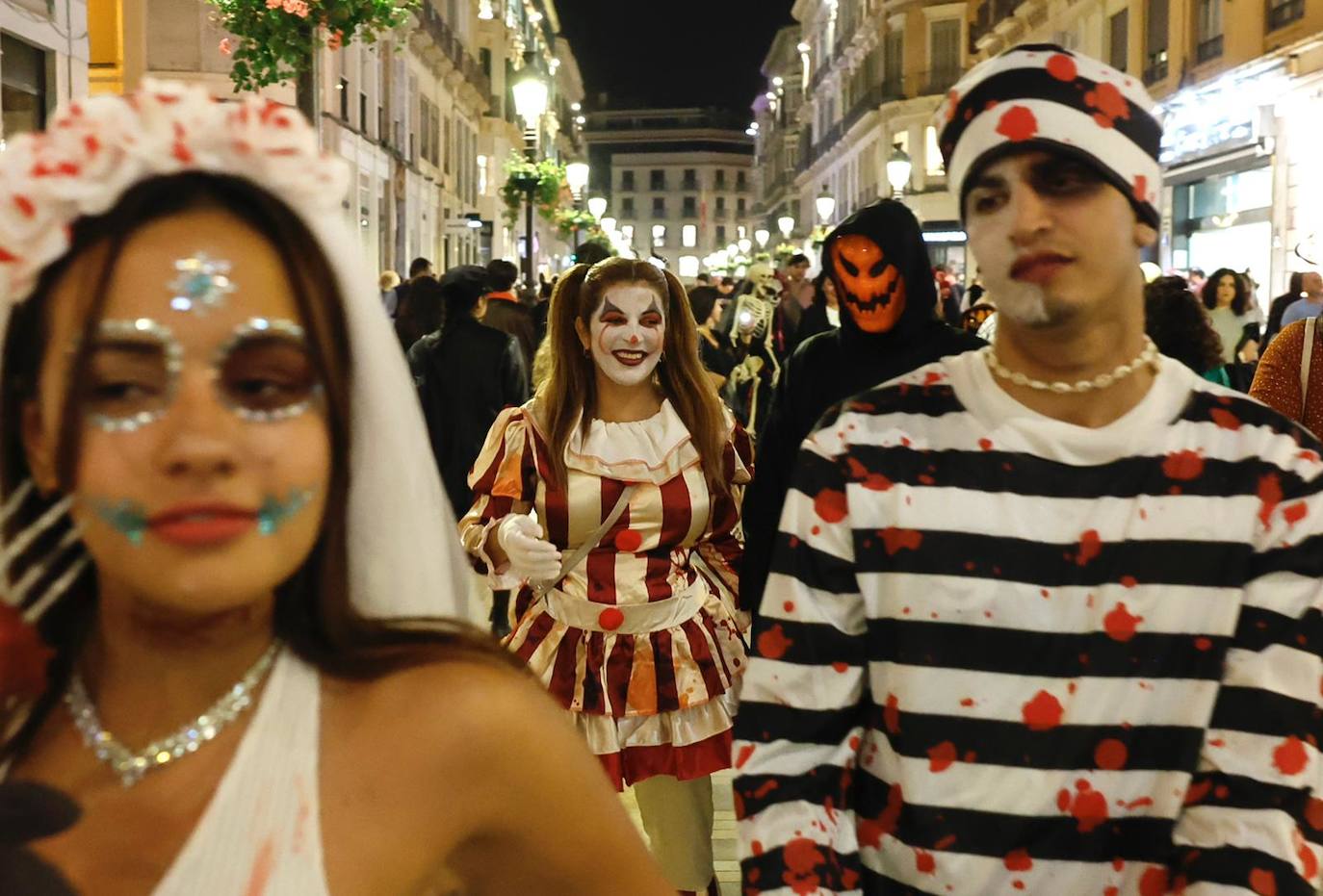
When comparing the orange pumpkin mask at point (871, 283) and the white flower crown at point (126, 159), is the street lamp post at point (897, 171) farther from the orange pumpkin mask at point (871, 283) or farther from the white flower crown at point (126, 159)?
the white flower crown at point (126, 159)

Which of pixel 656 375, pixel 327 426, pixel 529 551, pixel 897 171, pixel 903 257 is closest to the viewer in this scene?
pixel 327 426

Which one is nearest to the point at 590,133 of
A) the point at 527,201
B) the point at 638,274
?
the point at 527,201

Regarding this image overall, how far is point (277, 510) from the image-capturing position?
4.98ft

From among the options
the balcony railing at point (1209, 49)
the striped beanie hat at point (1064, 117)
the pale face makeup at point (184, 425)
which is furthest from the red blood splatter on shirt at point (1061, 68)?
the balcony railing at point (1209, 49)

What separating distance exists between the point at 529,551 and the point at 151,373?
270 centimetres

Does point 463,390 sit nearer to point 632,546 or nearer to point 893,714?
point 632,546

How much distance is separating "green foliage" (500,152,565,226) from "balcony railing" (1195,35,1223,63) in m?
9.77

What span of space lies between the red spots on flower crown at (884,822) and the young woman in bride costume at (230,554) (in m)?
0.69

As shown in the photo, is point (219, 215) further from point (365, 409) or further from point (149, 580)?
point (149, 580)

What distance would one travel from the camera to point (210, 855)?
1.50 metres

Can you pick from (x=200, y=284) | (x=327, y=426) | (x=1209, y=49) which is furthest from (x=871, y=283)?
(x=1209, y=49)

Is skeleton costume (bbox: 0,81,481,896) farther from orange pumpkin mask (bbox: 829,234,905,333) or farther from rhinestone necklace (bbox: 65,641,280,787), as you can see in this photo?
orange pumpkin mask (bbox: 829,234,905,333)

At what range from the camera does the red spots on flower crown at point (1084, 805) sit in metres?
2.20

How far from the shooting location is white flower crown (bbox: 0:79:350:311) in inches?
59.3
